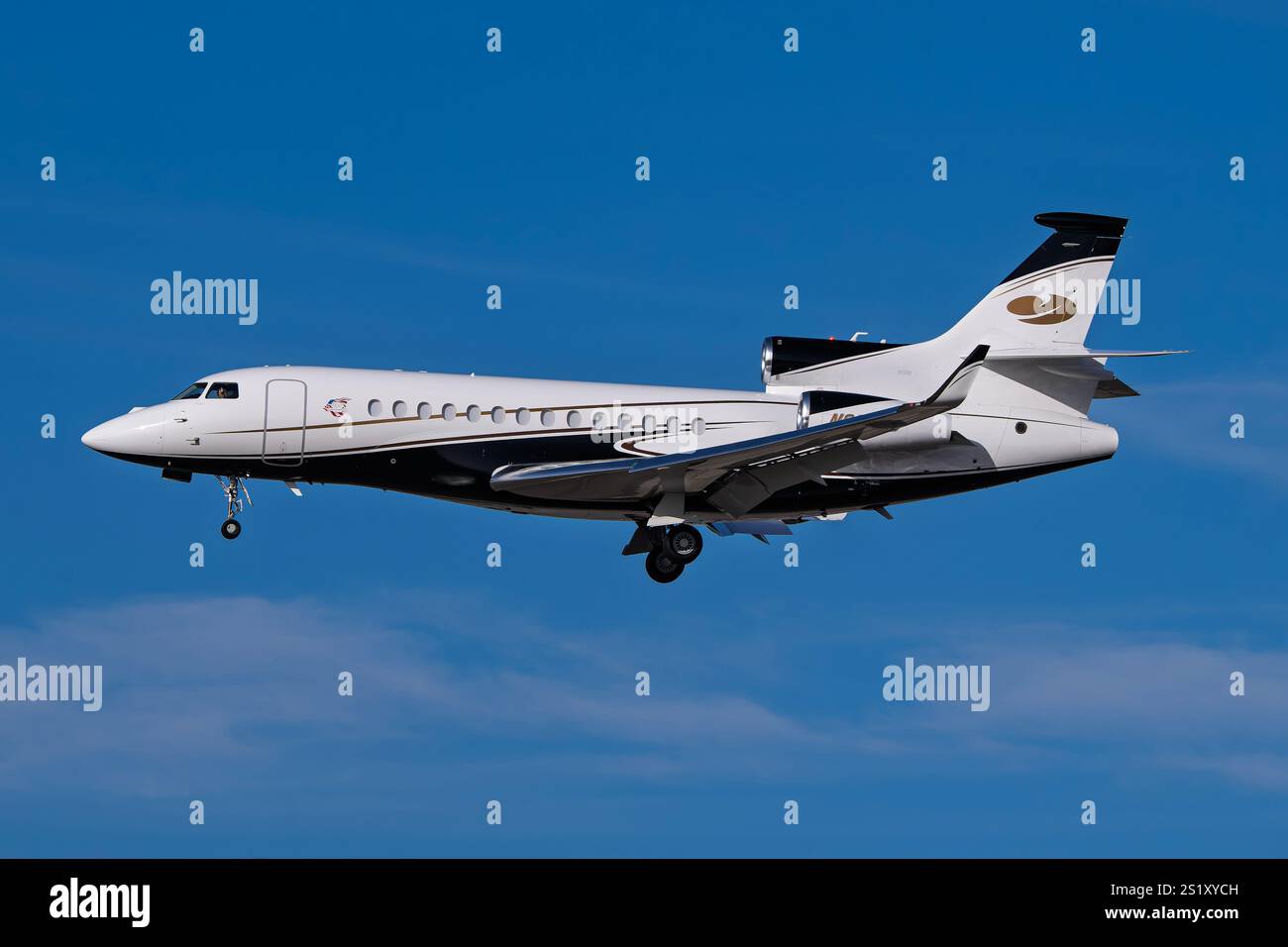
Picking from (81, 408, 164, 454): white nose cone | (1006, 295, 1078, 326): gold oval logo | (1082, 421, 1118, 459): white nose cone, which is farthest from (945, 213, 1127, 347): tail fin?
(81, 408, 164, 454): white nose cone

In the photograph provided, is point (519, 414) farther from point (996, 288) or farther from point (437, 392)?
point (996, 288)

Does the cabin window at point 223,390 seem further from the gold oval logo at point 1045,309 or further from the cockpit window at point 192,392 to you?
the gold oval logo at point 1045,309

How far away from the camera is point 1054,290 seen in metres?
37.4

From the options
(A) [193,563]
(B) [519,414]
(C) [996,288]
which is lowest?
(A) [193,563]

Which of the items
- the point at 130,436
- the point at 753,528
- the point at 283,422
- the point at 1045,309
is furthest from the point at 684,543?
the point at 130,436

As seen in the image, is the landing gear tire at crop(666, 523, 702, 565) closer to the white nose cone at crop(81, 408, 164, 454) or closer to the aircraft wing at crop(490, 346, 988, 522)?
the aircraft wing at crop(490, 346, 988, 522)

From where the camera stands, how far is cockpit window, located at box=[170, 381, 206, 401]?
114ft

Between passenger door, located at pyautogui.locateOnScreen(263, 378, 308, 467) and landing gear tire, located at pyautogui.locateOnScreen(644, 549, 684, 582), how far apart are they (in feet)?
22.5

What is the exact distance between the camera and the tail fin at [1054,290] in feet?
122

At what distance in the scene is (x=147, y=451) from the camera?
112 ft

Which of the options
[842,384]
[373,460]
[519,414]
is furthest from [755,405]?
[373,460]

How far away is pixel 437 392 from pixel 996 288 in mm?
11113

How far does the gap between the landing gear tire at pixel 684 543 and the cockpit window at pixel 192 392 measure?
29.0ft

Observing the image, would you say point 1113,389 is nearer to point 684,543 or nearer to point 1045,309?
point 1045,309
